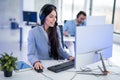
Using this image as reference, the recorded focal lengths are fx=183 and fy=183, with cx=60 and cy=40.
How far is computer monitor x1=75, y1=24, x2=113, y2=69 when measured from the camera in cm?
149

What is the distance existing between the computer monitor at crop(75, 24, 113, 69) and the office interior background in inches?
102

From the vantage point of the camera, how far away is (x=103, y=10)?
19.9 feet

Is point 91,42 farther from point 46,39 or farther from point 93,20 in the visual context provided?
point 93,20

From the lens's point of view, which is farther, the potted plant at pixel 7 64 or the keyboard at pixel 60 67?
the keyboard at pixel 60 67

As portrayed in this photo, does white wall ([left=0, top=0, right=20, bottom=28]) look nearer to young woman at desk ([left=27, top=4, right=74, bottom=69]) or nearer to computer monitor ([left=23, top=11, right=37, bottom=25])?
computer monitor ([left=23, top=11, right=37, bottom=25])

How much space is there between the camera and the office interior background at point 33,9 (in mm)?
5340

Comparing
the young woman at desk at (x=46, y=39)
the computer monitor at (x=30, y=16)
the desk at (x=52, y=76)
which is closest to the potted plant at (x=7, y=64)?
the desk at (x=52, y=76)

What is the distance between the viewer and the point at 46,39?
2059mm

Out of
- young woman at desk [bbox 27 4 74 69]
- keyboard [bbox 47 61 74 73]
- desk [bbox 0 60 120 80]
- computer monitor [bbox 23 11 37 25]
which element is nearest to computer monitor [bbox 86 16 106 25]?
young woman at desk [bbox 27 4 74 69]

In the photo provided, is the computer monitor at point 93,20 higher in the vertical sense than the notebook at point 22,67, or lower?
higher

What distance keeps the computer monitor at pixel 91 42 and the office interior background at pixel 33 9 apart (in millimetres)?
2592

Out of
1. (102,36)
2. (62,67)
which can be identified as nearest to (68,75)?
(62,67)

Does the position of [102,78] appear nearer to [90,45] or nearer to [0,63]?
[90,45]

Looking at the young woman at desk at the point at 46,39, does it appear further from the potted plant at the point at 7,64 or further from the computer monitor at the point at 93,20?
the computer monitor at the point at 93,20
